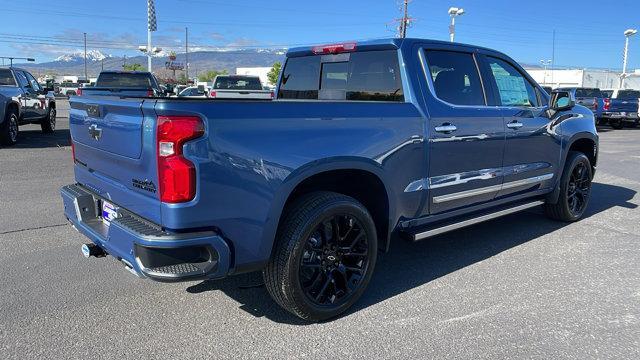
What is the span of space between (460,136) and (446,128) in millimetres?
218

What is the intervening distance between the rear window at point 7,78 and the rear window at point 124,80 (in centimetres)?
216

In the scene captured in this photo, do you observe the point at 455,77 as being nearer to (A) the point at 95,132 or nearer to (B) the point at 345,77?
(B) the point at 345,77

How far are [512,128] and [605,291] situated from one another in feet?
5.34

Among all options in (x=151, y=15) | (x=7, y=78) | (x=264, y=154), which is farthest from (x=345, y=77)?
(x=151, y=15)

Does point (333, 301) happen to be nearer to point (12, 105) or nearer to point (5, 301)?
point (5, 301)

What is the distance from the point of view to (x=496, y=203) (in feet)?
16.4

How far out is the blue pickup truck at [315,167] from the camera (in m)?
2.88

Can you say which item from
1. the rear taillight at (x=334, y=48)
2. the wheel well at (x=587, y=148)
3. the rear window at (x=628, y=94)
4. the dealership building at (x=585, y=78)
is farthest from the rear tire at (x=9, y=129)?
the dealership building at (x=585, y=78)

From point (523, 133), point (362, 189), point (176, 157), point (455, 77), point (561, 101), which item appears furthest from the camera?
point (561, 101)

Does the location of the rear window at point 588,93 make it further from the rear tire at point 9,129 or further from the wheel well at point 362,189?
the wheel well at point 362,189

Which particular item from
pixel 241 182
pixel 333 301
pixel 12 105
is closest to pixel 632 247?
pixel 333 301

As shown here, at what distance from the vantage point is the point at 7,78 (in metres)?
12.6

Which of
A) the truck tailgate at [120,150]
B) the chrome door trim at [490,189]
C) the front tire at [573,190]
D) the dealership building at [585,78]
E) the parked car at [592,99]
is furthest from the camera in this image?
the dealership building at [585,78]

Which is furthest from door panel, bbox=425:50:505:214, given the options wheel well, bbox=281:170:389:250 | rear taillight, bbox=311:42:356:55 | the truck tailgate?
the truck tailgate
